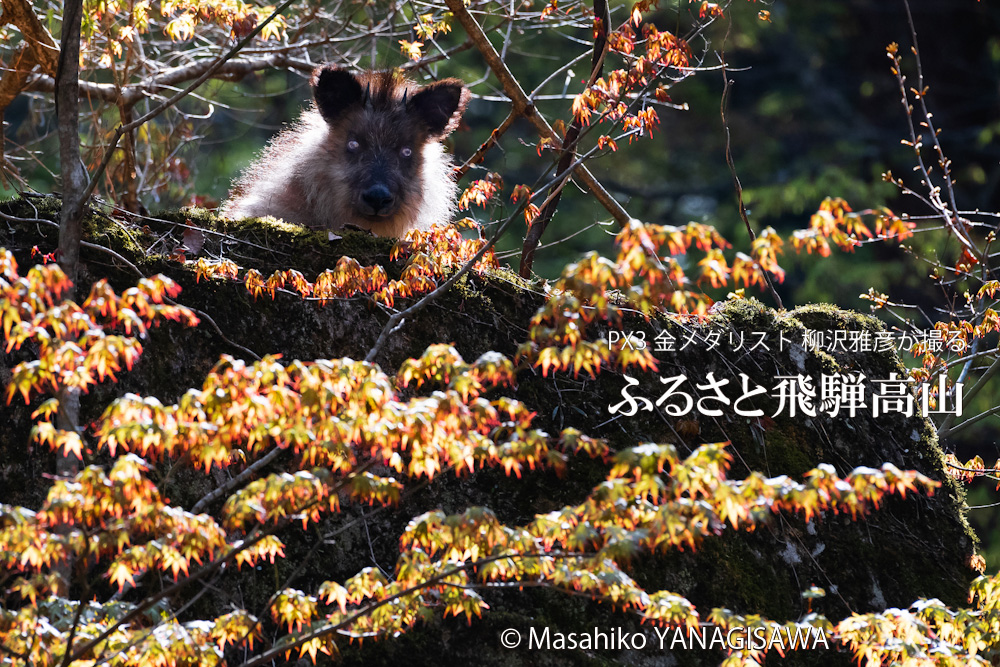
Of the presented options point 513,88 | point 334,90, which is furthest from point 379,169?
point 513,88

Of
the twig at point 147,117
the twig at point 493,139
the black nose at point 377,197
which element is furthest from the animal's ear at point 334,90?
the twig at point 147,117

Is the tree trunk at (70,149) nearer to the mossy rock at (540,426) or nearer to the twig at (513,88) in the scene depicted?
the mossy rock at (540,426)

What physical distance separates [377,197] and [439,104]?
112cm

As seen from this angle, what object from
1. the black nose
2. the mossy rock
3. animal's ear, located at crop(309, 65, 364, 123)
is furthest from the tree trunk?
animal's ear, located at crop(309, 65, 364, 123)

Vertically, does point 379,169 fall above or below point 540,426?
above

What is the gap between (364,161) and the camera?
699 centimetres

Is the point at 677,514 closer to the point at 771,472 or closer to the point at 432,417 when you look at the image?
the point at 432,417

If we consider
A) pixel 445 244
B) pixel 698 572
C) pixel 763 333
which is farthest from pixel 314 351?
pixel 763 333

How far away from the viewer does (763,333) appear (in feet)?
18.6

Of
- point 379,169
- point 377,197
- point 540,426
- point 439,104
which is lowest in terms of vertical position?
point 540,426

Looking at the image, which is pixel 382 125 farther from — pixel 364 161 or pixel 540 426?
pixel 540 426

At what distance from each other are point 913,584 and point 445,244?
124 inches

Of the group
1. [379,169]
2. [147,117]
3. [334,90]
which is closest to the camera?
[147,117]

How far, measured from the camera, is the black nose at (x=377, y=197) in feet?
21.8
